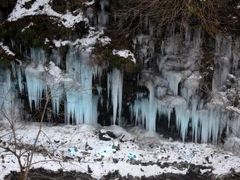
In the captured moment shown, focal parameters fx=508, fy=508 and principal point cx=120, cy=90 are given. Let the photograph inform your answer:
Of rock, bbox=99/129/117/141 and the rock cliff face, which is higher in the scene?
the rock cliff face

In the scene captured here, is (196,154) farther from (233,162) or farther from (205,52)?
(205,52)

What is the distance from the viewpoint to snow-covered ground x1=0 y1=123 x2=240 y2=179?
1079 centimetres

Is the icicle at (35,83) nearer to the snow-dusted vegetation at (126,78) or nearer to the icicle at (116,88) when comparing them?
the snow-dusted vegetation at (126,78)

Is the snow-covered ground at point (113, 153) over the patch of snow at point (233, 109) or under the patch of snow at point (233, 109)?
under

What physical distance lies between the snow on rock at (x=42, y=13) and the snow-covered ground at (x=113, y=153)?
8.06ft

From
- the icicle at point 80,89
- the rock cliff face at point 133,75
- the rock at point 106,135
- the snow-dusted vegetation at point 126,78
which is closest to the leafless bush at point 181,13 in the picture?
the snow-dusted vegetation at point 126,78

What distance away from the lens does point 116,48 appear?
37.7ft

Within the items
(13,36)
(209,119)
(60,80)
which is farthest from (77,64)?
(209,119)

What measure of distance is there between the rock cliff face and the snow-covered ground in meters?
0.34

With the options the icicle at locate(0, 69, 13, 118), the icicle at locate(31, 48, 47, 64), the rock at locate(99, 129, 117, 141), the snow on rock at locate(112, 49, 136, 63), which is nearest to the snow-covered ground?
the rock at locate(99, 129, 117, 141)

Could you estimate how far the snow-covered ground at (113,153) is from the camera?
10.8 metres

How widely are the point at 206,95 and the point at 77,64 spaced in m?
3.00

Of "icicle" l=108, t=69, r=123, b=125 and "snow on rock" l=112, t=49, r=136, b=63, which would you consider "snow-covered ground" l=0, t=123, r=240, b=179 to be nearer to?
"icicle" l=108, t=69, r=123, b=125

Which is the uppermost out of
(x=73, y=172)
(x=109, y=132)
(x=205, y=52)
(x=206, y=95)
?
(x=205, y=52)
